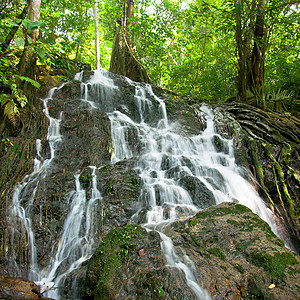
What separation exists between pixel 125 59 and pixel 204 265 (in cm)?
1175

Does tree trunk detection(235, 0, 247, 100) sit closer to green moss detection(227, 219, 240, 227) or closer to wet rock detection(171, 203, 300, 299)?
wet rock detection(171, 203, 300, 299)

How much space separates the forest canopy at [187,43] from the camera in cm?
674

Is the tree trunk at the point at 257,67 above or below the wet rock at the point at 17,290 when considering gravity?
above

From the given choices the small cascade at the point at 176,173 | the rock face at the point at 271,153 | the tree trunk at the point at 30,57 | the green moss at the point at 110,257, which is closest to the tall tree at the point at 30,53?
the tree trunk at the point at 30,57

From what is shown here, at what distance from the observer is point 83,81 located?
9.38 meters

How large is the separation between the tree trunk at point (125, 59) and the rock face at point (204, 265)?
9977 millimetres

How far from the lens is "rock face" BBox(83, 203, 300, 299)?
2.47m

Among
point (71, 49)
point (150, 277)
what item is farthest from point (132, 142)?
point (71, 49)

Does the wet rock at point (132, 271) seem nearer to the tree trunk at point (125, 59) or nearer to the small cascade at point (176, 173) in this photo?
the small cascade at point (176, 173)

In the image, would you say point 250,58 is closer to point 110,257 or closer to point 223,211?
point 223,211

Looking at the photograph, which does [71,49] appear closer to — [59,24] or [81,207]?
[59,24]

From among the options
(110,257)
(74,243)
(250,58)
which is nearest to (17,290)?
(110,257)

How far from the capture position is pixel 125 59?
41.1 feet

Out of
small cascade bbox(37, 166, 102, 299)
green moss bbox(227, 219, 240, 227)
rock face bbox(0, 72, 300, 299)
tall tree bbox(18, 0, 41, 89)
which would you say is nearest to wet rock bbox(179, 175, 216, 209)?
rock face bbox(0, 72, 300, 299)
